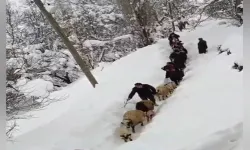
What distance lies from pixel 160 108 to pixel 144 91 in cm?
13

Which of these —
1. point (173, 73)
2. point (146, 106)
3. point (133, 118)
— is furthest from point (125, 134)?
point (173, 73)

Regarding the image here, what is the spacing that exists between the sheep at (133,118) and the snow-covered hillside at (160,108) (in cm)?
3

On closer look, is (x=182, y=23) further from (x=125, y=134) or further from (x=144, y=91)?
(x=125, y=134)

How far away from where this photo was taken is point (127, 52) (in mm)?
2244

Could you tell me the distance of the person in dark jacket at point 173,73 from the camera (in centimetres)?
219

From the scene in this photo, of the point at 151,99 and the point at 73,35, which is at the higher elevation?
the point at 73,35

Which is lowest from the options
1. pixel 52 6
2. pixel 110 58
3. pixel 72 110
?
pixel 72 110

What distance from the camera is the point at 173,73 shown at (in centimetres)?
220

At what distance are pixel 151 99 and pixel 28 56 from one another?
740 mm

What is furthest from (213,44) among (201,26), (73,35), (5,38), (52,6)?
(5,38)

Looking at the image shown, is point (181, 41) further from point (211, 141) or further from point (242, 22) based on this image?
point (211, 141)

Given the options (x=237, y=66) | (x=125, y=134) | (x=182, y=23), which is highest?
(x=182, y=23)

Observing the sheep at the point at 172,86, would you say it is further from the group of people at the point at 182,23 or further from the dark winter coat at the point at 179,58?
the group of people at the point at 182,23

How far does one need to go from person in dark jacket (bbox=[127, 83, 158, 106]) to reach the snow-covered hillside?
31 millimetres
